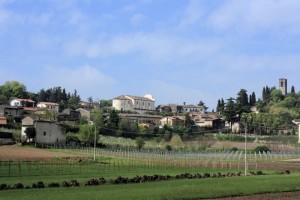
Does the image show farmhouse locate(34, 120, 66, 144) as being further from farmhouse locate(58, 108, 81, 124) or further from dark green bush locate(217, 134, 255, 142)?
dark green bush locate(217, 134, 255, 142)

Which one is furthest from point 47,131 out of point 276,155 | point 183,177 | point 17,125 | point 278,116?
point 278,116

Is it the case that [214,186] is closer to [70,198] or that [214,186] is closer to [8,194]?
[70,198]

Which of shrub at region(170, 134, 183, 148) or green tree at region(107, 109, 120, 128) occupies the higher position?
green tree at region(107, 109, 120, 128)

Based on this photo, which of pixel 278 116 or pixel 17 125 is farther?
pixel 278 116

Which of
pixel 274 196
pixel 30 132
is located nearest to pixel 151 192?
pixel 274 196

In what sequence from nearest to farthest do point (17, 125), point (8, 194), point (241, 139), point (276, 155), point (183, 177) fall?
point (8, 194) < point (183, 177) < point (276, 155) < point (17, 125) < point (241, 139)

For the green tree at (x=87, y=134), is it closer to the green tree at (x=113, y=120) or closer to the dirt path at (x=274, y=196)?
the green tree at (x=113, y=120)

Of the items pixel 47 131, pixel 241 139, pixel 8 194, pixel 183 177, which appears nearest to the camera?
pixel 8 194

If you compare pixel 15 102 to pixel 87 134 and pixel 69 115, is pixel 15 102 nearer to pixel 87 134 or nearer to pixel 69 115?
pixel 69 115

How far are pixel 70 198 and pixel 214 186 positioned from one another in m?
12.0

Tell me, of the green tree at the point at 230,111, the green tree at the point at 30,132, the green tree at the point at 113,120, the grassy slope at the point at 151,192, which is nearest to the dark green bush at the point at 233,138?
the green tree at the point at 230,111

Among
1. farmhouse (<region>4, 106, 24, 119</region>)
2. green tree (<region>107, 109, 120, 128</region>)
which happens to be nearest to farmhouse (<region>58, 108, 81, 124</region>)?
green tree (<region>107, 109, 120, 128</region>)

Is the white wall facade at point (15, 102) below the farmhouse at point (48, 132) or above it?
above

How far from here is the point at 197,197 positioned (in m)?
28.1
